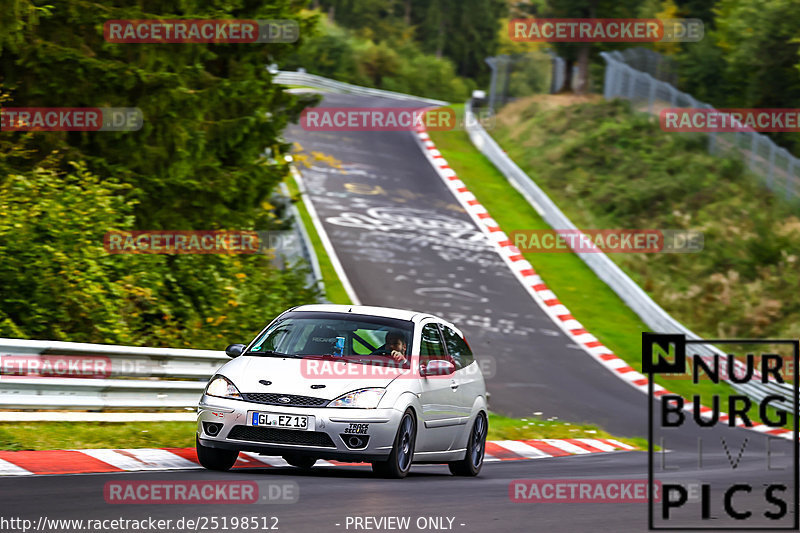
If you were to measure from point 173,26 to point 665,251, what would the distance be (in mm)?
19091

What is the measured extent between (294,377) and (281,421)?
441 millimetres

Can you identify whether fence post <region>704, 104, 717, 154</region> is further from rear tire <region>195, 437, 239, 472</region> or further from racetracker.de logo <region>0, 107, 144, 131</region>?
rear tire <region>195, 437, 239, 472</region>

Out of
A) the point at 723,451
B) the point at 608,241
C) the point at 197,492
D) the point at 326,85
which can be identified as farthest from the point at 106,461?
the point at 326,85

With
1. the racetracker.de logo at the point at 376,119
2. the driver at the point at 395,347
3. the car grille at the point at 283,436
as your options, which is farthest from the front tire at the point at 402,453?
the racetracker.de logo at the point at 376,119

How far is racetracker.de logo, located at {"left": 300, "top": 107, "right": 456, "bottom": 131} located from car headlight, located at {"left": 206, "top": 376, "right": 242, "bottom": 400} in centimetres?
3526

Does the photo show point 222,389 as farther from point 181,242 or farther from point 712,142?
point 712,142

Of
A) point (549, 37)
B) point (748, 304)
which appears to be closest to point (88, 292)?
point (748, 304)

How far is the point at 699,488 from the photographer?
1104 cm

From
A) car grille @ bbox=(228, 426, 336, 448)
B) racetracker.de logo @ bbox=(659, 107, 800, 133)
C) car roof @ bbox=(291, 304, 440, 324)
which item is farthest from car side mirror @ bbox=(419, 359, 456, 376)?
racetracker.de logo @ bbox=(659, 107, 800, 133)

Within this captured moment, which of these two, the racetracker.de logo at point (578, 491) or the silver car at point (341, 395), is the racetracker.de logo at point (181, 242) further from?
the racetracker.de logo at point (578, 491)

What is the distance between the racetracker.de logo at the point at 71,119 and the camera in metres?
16.5

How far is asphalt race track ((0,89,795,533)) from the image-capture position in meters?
7.83

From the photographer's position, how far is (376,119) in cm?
5188

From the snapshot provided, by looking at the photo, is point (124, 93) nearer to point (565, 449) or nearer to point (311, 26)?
point (311, 26)
